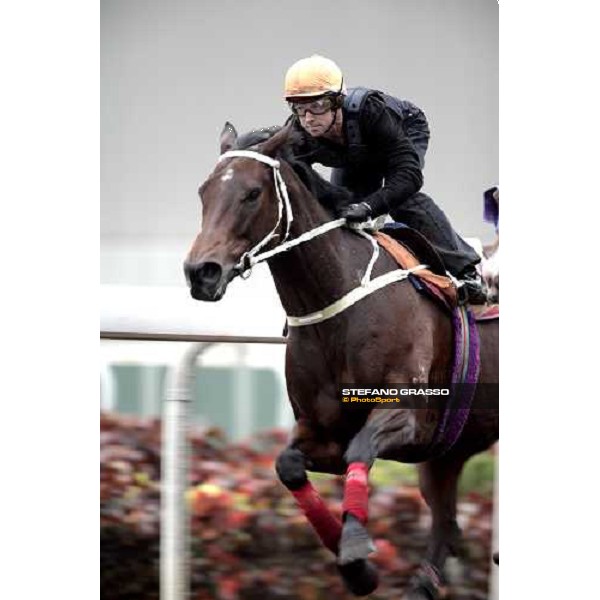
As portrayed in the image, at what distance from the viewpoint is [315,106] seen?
10.3ft

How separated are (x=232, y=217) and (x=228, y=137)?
0.25 meters

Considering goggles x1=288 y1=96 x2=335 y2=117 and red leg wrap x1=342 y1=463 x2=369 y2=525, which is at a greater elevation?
goggles x1=288 y1=96 x2=335 y2=117

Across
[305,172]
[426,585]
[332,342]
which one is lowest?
[426,585]

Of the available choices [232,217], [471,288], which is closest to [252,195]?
[232,217]

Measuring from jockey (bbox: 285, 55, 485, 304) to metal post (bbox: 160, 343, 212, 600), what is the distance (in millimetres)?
565

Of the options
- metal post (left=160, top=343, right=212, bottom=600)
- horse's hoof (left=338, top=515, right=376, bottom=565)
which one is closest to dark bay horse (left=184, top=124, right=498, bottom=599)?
horse's hoof (left=338, top=515, right=376, bottom=565)

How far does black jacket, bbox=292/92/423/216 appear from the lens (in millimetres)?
3143

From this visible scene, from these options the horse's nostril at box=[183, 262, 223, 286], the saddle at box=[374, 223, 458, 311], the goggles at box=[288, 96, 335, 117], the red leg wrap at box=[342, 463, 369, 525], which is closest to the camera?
the horse's nostril at box=[183, 262, 223, 286]

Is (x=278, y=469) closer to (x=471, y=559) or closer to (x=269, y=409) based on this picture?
(x=269, y=409)

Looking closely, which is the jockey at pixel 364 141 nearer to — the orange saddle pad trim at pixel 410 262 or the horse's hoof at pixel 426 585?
the orange saddle pad trim at pixel 410 262

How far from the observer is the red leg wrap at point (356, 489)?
3.02 metres

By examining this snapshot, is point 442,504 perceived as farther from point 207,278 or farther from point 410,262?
point 207,278

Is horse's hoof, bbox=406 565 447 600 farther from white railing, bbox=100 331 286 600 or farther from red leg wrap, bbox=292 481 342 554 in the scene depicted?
white railing, bbox=100 331 286 600

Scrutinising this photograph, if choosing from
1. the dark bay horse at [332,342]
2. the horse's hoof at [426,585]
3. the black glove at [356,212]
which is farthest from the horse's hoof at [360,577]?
the black glove at [356,212]
